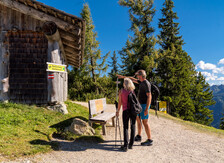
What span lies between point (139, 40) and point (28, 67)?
14794mm

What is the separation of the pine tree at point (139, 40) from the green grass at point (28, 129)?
44.9ft

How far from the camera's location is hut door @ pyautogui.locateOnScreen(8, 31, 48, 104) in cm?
700

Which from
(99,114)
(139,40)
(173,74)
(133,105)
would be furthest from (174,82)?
(133,105)

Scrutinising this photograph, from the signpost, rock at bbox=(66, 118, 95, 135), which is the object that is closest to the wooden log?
the signpost

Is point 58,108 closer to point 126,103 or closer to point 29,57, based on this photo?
point 29,57

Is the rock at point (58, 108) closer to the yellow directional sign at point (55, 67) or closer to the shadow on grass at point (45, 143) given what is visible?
the yellow directional sign at point (55, 67)

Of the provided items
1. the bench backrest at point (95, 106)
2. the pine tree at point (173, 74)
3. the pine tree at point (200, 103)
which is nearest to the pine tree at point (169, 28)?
the pine tree at point (173, 74)

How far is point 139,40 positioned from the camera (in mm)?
19312

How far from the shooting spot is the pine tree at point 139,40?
1923 centimetres

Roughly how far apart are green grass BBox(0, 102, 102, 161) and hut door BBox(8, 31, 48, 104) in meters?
0.61

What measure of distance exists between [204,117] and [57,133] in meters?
25.1

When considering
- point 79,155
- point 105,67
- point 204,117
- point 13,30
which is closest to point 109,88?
point 105,67

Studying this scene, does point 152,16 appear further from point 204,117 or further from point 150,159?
point 150,159

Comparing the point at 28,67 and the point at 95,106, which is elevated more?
the point at 28,67
